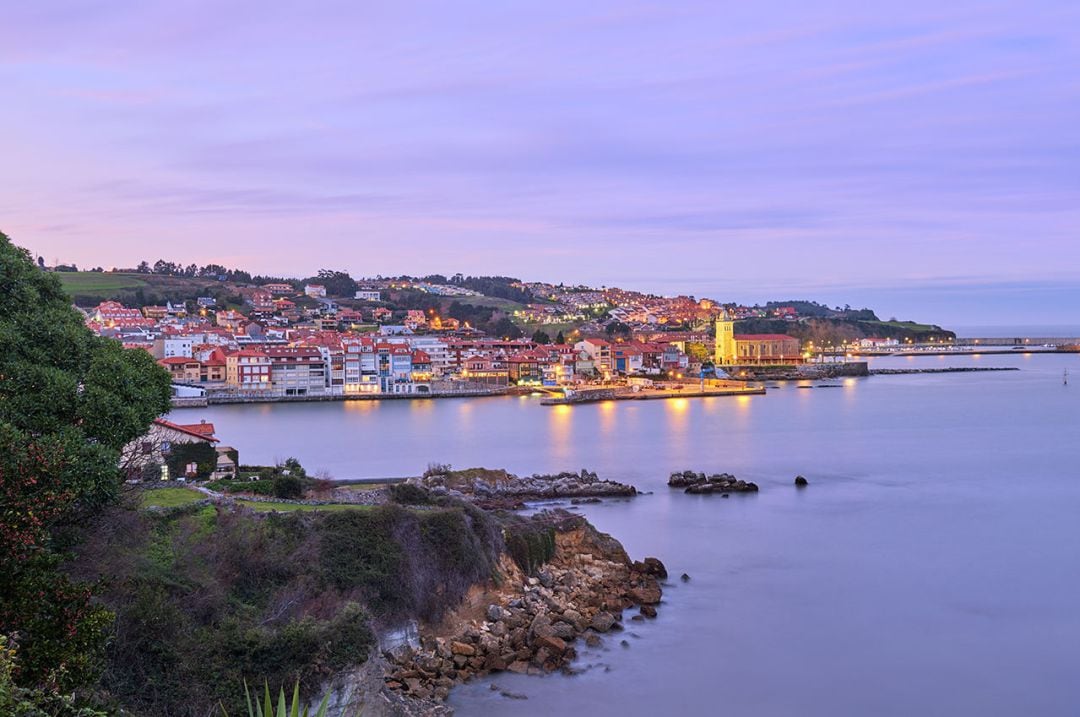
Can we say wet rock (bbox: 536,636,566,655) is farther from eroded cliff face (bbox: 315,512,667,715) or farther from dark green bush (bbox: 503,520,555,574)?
dark green bush (bbox: 503,520,555,574)

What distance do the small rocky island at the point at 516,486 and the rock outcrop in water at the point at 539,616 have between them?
139 inches

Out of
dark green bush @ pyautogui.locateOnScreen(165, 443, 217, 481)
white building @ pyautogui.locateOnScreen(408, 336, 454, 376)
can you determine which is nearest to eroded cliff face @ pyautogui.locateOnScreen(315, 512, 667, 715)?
dark green bush @ pyautogui.locateOnScreen(165, 443, 217, 481)

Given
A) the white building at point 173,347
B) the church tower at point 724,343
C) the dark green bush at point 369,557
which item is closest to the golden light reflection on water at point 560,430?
the dark green bush at point 369,557

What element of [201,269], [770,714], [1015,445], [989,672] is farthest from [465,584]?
[201,269]

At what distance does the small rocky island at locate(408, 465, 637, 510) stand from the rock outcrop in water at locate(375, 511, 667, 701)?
353 cm

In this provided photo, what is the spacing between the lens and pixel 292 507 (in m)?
8.91

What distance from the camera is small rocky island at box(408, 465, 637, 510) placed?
14.3 m

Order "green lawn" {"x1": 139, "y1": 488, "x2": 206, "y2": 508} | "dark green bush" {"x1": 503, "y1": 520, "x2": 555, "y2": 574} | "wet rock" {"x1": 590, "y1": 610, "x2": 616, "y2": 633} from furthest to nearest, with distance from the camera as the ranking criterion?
"dark green bush" {"x1": 503, "y1": 520, "x2": 555, "y2": 574}
"wet rock" {"x1": 590, "y1": 610, "x2": 616, "y2": 633}
"green lawn" {"x1": 139, "y1": 488, "x2": 206, "y2": 508}

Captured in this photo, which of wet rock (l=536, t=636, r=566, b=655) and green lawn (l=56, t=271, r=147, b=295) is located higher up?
green lawn (l=56, t=271, r=147, b=295)

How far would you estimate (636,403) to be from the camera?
35.2 m

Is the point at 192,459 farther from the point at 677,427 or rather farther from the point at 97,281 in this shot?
the point at 97,281

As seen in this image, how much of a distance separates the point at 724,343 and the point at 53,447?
1963 inches

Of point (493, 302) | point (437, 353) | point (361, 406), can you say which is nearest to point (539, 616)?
point (361, 406)

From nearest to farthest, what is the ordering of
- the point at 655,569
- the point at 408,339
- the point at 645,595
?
the point at 645,595 → the point at 655,569 → the point at 408,339
